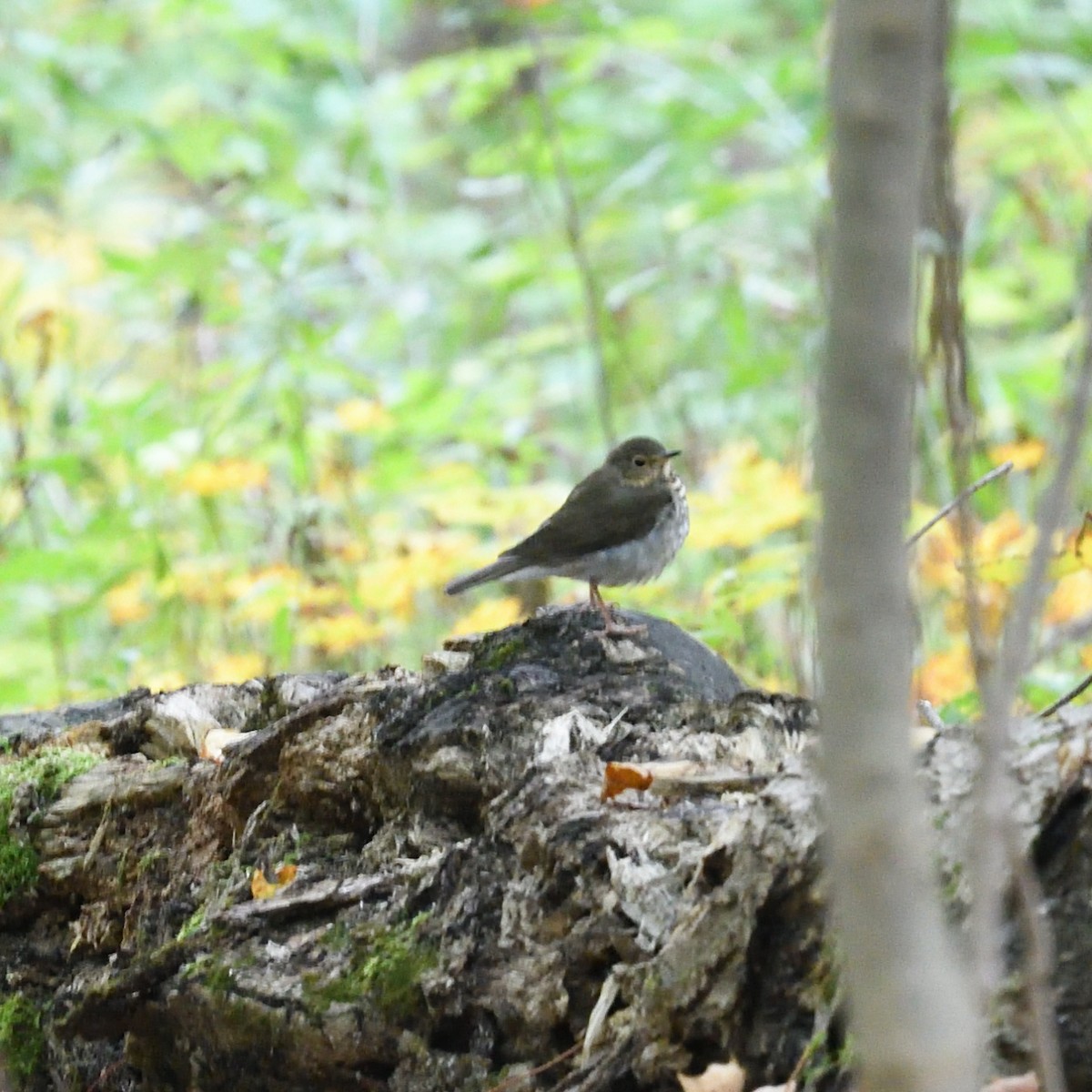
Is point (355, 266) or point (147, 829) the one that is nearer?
point (147, 829)

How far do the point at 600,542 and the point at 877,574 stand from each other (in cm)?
307

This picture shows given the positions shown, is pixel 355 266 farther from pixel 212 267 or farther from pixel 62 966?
pixel 62 966

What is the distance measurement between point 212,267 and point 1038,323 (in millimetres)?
4462

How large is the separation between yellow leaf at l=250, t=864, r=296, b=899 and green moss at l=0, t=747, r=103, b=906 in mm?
527

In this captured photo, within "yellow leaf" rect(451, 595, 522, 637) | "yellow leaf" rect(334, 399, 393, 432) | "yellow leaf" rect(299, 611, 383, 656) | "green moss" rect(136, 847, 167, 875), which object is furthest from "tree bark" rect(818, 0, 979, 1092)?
"yellow leaf" rect(334, 399, 393, 432)

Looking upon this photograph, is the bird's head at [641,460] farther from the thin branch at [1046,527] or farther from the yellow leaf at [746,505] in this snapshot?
the thin branch at [1046,527]

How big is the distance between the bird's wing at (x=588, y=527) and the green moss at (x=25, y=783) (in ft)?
5.18

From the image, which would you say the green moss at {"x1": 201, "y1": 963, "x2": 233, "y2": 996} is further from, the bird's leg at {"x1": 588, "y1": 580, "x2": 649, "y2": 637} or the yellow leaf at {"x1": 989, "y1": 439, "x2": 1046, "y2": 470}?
the yellow leaf at {"x1": 989, "y1": 439, "x2": 1046, "y2": 470}

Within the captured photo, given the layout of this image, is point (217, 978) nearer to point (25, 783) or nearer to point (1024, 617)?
point (25, 783)

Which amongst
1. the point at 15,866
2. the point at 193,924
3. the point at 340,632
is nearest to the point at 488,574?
the point at 340,632

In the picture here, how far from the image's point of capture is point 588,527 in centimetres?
392

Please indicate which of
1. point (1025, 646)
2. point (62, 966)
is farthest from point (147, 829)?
point (1025, 646)

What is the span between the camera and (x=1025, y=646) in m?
0.91

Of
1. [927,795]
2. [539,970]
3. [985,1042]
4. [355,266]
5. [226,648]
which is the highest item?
[355,266]
